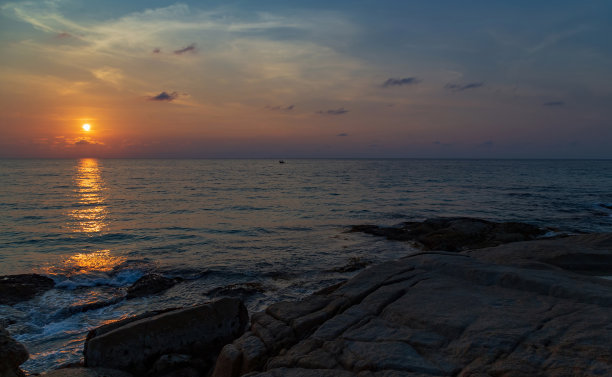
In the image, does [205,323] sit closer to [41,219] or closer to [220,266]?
[220,266]

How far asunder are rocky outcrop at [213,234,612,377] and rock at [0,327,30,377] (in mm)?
3074

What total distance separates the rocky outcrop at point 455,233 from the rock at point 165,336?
1164 cm

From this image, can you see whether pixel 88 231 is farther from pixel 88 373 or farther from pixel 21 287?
pixel 88 373

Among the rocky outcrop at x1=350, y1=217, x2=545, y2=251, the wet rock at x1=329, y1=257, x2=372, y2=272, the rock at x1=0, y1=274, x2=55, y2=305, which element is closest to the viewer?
the rock at x1=0, y1=274, x2=55, y2=305

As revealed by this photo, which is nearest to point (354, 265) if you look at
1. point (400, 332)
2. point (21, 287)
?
point (400, 332)

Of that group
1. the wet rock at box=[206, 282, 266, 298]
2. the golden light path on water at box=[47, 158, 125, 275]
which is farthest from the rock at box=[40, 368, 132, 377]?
the golden light path on water at box=[47, 158, 125, 275]

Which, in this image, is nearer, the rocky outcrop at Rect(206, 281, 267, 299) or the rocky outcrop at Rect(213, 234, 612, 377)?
the rocky outcrop at Rect(213, 234, 612, 377)

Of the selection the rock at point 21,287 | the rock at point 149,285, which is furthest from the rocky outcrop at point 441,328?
the rock at point 21,287

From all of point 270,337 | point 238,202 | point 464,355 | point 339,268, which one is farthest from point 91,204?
point 464,355

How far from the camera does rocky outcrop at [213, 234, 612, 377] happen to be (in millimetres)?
4195

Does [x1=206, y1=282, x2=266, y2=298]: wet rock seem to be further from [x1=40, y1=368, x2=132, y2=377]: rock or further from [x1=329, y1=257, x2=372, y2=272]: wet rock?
[x1=40, y1=368, x2=132, y2=377]: rock

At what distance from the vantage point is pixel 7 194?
39.3 metres

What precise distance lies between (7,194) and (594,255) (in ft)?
165

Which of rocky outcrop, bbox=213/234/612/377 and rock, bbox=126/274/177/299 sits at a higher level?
rocky outcrop, bbox=213/234/612/377
